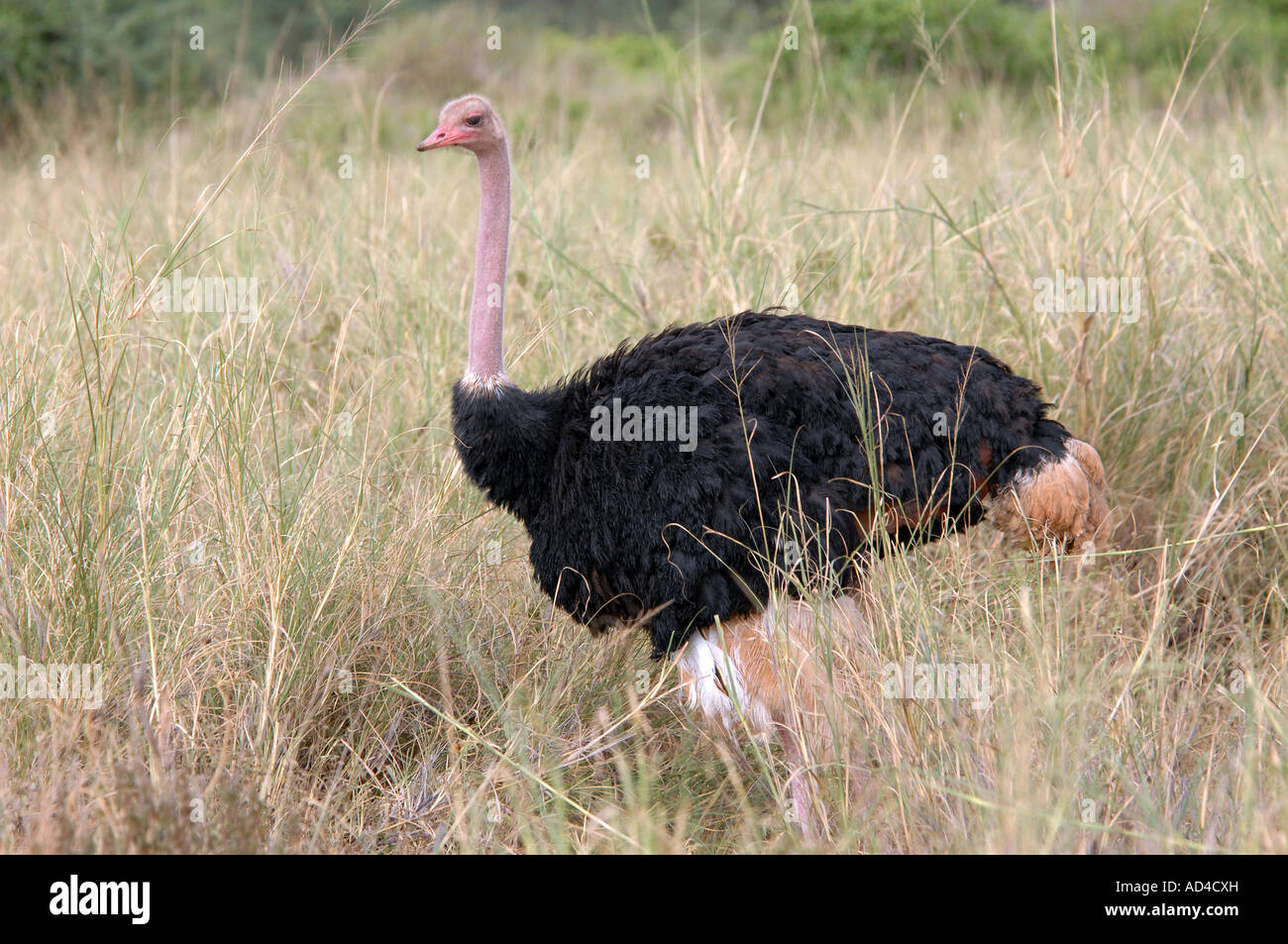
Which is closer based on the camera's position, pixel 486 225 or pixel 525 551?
pixel 486 225

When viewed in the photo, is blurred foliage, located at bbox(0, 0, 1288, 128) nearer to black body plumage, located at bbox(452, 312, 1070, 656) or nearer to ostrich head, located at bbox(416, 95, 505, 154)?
ostrich head, located at bbox(416, 95, 505, 154)

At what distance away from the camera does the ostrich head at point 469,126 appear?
3.84m


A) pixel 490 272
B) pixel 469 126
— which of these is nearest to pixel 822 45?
pixel 469 126

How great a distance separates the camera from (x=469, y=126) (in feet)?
12.7

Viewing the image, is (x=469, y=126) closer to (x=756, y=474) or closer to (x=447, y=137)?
(x=447, y=137)

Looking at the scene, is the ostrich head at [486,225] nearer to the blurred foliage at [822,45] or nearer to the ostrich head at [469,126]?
the ostrich head at [469,126]

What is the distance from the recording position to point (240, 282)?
437 cm

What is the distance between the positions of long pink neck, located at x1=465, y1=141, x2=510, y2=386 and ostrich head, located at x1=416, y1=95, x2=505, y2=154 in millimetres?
34

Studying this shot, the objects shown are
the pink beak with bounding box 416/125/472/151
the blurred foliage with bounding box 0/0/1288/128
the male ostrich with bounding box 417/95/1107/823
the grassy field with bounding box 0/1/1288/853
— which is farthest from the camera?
the blurred foliage with bounding box 0/0/1288/128

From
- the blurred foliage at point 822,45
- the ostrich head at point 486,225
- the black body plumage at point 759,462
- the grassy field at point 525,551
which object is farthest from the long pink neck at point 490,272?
the blurred foliage at point 822,45

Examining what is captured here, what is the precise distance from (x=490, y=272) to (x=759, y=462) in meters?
1.04

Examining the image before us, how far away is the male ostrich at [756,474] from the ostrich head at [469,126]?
59 mm

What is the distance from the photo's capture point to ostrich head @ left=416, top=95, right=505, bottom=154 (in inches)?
151

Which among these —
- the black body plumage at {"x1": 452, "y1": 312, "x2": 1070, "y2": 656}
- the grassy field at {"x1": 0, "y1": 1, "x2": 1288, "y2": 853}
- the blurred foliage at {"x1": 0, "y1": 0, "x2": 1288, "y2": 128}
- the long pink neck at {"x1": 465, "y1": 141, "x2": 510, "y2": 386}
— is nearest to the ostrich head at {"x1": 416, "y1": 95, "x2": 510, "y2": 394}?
the long pink neck at {"x1": 465, "y1": 141, "x2": 510, "y2": 386}
